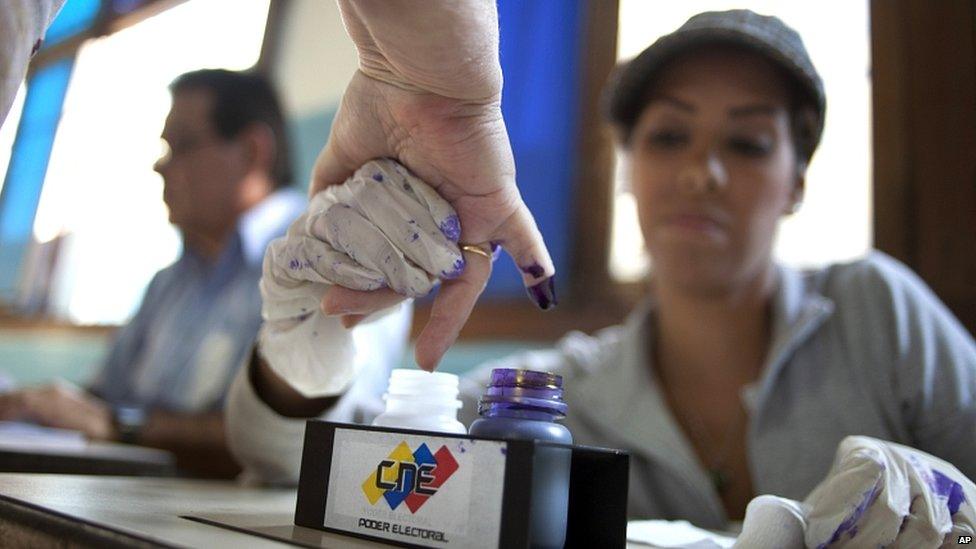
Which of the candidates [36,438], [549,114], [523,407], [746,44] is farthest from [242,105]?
[523,407]

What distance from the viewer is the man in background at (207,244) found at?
1710mm

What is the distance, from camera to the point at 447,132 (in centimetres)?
58

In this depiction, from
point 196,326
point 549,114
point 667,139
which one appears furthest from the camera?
point 196,326

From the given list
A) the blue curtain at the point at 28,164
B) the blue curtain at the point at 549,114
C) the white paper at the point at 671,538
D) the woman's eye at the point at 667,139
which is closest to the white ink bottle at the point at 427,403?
the white paper at the point at 671,538

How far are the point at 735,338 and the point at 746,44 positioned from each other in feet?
1.35

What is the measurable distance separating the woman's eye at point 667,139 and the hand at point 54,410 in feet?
3.63

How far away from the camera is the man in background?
67.3 inches

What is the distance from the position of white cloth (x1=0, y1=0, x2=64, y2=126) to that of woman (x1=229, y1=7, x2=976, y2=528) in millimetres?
449

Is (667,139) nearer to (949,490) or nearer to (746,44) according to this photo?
(746,44)

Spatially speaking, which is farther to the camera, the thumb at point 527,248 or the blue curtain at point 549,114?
the blue curtain at point 549,114

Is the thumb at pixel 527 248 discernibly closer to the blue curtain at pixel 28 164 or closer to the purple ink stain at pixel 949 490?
the purple ink stain at pixel 949 490

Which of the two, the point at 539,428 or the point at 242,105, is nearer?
the point at 539,428

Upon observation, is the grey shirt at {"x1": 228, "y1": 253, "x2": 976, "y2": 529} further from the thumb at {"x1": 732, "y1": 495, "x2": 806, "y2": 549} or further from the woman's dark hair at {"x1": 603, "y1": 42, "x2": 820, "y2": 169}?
the thumb at {"x1": 732, "y1": 495, "x2": 806, "y2": 549}

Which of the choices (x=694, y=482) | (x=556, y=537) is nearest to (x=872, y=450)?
(x=556, y=537)
